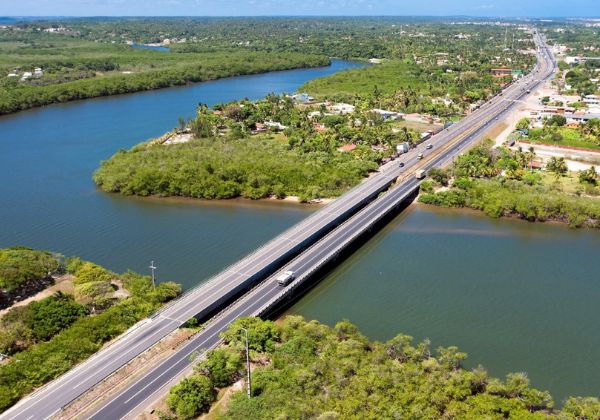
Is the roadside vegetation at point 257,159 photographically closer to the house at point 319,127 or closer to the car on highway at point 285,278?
the house at point 319,127

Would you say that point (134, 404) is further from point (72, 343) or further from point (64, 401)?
point (72, 343)

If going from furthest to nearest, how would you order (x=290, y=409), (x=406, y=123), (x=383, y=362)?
(x=406, y=123) < (x=383, y=362) < (x=290, y=409)

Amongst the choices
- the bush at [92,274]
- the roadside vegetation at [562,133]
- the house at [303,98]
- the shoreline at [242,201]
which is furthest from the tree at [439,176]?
the house at [303,98]

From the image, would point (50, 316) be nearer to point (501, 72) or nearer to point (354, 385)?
point (354, 385)

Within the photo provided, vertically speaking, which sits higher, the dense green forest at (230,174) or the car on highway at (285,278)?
the dense green forest at (230,174)

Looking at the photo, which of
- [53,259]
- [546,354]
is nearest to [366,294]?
[546,354]

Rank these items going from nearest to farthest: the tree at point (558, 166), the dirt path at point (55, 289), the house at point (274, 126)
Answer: the dirt path at point (55, 289) → the tree at point (558, 166) → the house at point (274, 126)
